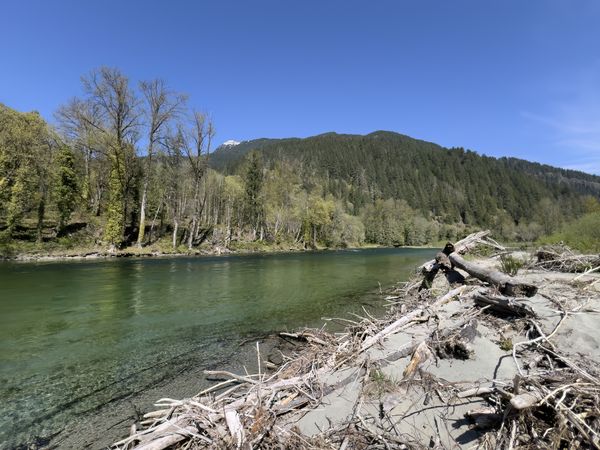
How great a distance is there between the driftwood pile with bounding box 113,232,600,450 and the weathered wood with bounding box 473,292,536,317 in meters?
0.03

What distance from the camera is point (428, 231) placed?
152 m

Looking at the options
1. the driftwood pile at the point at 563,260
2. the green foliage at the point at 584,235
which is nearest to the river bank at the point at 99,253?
the driftwood pile at the point at 563,260

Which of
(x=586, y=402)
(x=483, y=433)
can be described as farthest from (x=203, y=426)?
(x=586, y=402)

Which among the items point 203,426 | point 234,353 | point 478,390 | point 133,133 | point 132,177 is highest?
point 133,133

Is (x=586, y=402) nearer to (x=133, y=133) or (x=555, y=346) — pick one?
(x=555, y=346)

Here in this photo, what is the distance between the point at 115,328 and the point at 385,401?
9662 millimetres

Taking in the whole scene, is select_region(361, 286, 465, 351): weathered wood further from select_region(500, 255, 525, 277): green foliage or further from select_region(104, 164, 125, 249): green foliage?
select_region(104, 164, 125, 249): green foliage

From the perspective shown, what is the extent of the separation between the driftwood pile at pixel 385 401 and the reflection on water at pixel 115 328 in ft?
6.88

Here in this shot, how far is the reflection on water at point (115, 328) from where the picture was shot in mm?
6629

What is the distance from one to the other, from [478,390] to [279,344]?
20.6 ft

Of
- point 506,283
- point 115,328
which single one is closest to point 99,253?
point 115,328

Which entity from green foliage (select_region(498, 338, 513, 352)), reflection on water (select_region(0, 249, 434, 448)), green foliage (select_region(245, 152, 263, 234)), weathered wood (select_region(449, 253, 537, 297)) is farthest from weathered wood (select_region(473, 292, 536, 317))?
green foliage (select_region(245, 152, 263, 234))

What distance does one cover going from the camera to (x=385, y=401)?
484 cm

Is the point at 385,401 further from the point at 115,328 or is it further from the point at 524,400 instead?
the point at 115,328
